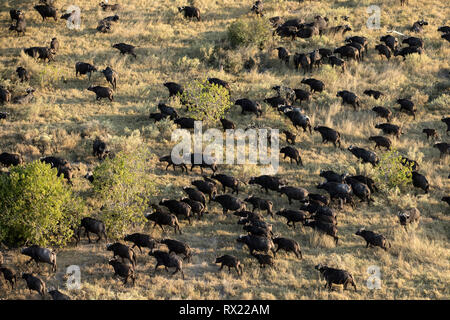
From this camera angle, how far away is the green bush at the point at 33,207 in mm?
18000

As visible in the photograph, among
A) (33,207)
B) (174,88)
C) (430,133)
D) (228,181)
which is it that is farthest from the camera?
(174,88)

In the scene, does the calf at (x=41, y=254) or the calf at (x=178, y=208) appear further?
the calf at (x=178, y=208)

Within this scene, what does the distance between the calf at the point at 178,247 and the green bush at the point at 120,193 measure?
1448mm

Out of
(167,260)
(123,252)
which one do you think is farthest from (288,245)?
(123,252)

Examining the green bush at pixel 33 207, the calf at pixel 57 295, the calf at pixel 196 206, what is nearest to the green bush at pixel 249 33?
the calf at pixel 196 206

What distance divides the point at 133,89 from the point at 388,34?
56.2 feet

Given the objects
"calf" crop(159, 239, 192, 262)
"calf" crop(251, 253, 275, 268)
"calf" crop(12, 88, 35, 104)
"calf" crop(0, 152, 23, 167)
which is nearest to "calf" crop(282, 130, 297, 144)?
"calf" crop(251, 253, 275, 268)

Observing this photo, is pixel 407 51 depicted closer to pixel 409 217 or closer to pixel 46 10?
pixel 409 217

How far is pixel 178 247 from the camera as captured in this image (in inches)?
715

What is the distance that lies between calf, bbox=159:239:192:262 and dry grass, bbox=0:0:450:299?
0.43 metres

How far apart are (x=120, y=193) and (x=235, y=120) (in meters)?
8.94

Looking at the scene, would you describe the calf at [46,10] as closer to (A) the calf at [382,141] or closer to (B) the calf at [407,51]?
(A) the calf at [382,141]

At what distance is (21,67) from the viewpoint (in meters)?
28.3

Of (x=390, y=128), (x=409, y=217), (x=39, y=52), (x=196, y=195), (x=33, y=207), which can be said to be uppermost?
(x=39, y=52)
